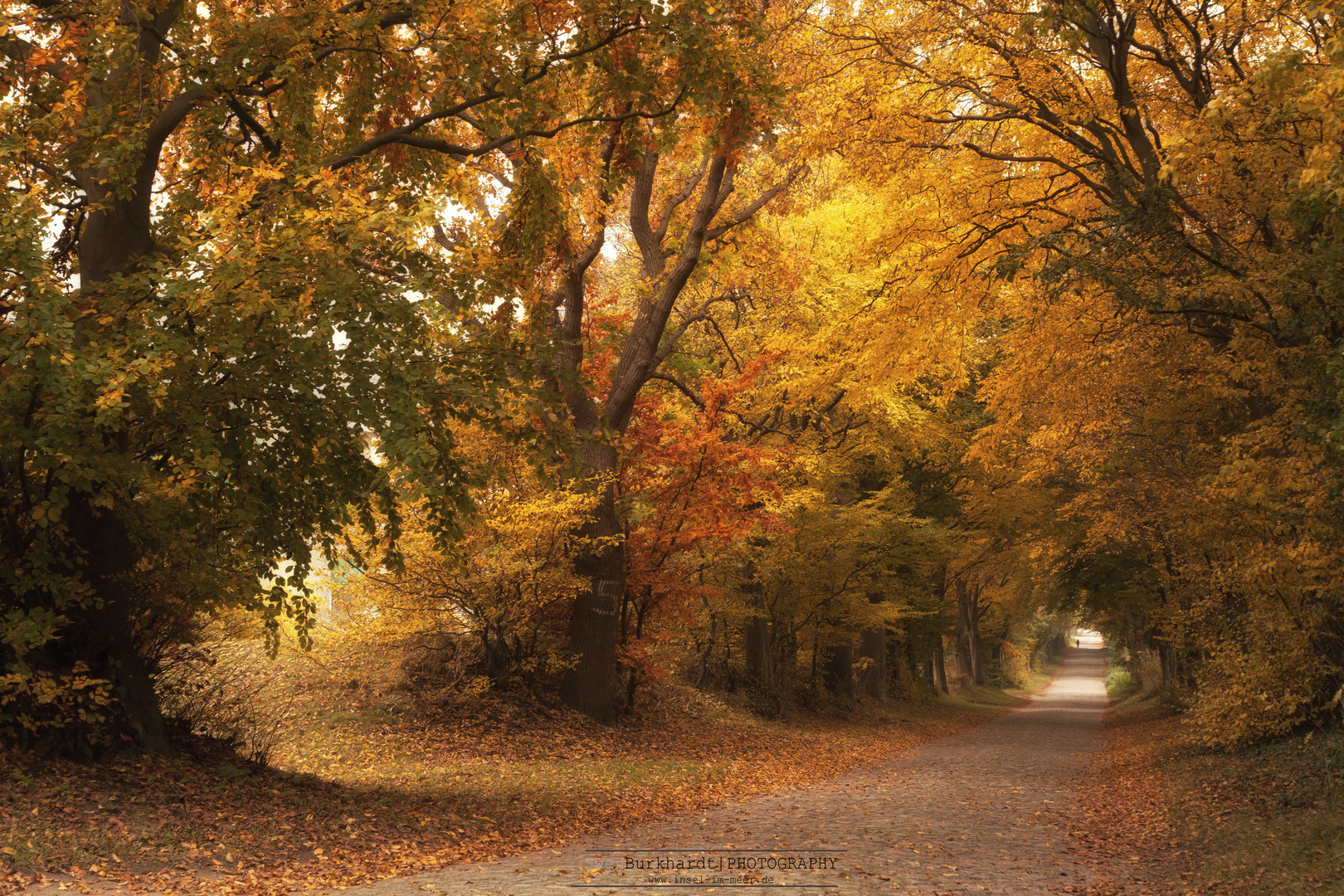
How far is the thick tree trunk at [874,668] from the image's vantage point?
27672 millimetres

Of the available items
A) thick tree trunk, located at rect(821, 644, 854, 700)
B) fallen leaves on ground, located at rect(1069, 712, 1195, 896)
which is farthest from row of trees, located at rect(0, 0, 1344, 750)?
thick tree trunk, located at rect(821, 644, 854, 700)

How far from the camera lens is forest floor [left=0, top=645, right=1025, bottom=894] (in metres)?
6.41

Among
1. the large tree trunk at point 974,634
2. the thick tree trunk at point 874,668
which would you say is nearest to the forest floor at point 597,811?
the thick tree trunk at point 874,668

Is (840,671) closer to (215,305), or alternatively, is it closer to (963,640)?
(963,640)

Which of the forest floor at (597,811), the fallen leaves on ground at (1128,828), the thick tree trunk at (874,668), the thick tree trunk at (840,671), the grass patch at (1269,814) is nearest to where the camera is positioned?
the forest floor at (597,811)

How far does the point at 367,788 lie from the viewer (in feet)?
32.0

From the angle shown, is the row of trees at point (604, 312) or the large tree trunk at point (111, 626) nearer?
the row of trees at point (604, 312)

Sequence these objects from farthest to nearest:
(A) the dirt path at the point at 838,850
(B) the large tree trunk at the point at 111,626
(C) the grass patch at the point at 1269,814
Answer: (B) the large tree trunk at the point at 111,626 → (C) the grass patch at the point at 1269,814 → (A) the dirt path at the point at 838,850

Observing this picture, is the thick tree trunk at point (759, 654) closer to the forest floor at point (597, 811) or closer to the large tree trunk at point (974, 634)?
the forest floor at point (597, 811)

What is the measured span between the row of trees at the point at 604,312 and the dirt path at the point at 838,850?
290 centimetres

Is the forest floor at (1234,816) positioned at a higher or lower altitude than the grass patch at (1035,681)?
higher

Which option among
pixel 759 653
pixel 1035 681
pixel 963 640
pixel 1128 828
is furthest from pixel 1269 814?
pixel 1035 681

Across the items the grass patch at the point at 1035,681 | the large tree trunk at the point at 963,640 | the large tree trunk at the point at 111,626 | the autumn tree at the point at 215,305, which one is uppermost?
the autumn tree at the point at 215,305

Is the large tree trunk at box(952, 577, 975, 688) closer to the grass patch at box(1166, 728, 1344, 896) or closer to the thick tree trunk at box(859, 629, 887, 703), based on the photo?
the thick tree trunk at box(859, 629, 887, 703)
